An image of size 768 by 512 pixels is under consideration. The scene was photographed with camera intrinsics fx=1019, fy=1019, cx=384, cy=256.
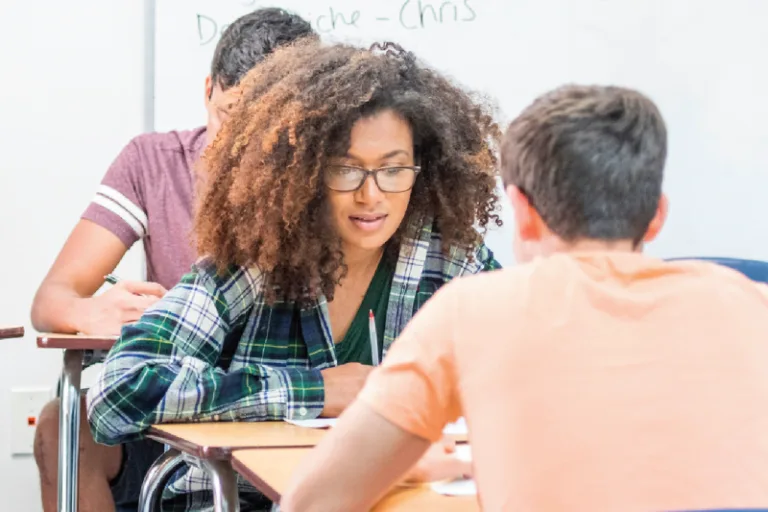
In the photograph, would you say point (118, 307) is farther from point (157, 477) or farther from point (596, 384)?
point (596, 384)

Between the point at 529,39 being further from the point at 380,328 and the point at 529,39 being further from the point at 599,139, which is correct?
the point at 599,139

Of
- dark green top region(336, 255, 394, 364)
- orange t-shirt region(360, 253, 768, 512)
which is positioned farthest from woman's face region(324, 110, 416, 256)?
orange t-shirt region(360, 253, 768, 512)

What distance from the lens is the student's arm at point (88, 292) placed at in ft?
6.94

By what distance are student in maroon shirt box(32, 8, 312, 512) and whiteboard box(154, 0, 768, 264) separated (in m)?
0.32

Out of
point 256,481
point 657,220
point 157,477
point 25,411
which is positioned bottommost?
point 25,411

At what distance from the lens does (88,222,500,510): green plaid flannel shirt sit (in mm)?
1567

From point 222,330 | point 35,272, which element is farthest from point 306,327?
point 35,272

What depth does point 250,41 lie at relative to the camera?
236 centimetres

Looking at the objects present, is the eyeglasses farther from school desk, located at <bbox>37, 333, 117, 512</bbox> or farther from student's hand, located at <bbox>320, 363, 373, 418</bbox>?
school desk, located at <bbox>37, 333, 117, 512</bbox>

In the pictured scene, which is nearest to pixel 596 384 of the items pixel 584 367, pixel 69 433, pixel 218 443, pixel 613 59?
pixel 584 367

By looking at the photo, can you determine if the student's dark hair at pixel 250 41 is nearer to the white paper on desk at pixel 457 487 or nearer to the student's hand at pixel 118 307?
the student's hand at pixel 118 307

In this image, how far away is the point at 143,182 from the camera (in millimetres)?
2582

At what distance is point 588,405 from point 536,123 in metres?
0.28

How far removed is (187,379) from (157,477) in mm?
193
